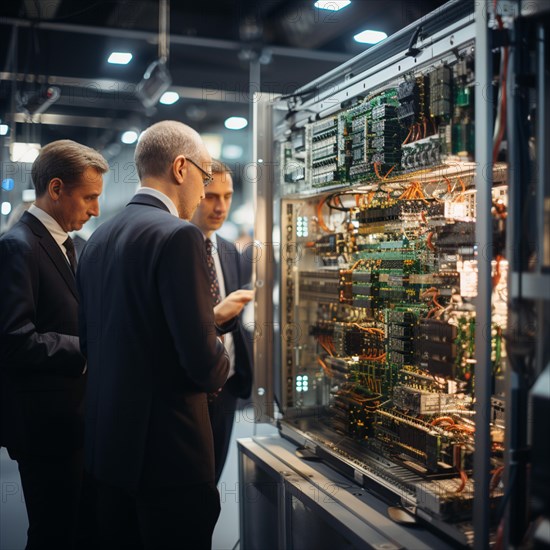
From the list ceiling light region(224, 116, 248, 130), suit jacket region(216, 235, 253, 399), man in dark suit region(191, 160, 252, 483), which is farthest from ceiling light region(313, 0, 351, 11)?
ceiling light region(224, 116, 248, 130)

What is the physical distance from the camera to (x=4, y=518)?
313cm

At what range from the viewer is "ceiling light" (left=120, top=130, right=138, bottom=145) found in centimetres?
461

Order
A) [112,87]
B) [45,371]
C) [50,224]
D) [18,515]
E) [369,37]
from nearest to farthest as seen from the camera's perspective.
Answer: [45,371], [50,224], [18,515], [369,37], [112,87]

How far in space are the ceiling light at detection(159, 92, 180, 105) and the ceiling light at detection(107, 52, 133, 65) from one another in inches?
16.7

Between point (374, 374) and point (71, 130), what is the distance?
2544mm

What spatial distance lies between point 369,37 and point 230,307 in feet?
9.53

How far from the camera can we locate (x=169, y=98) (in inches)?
201

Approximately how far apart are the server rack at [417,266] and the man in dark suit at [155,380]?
587mm

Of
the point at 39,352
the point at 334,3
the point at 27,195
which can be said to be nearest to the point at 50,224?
the point at 39,352

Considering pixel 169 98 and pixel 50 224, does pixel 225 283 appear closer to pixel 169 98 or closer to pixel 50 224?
pixel 50 224

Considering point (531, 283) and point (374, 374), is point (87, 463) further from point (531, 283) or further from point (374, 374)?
point (531, 283)

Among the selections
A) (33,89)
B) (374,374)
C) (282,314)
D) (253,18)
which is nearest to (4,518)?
(282,314)

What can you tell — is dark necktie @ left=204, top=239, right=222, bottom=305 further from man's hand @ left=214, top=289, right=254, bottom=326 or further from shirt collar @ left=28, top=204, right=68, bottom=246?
shirt collar @ left=28, top=204, right=68, bottom=246

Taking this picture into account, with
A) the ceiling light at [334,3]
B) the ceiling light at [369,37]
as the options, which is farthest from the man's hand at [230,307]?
the ceiling light at [369,37]
